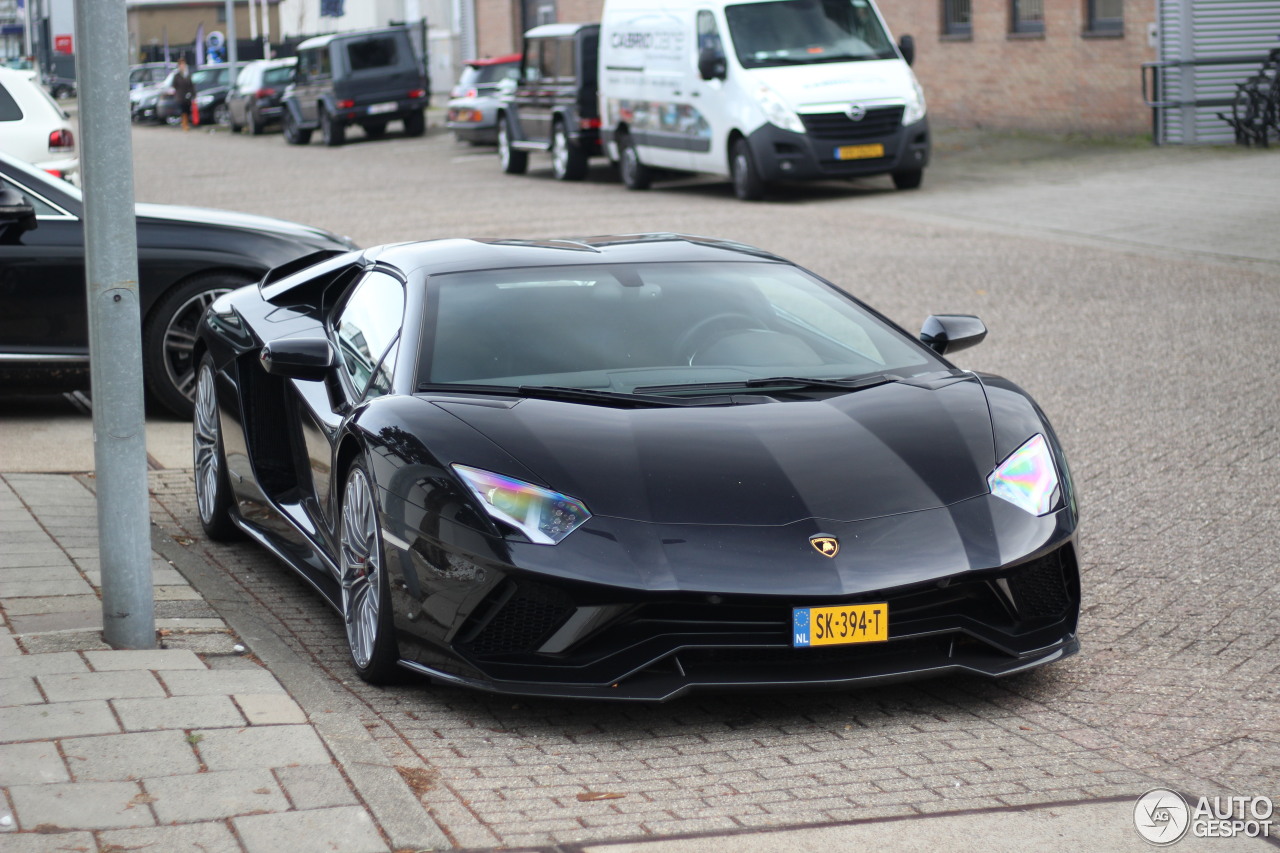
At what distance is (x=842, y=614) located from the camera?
4.29m

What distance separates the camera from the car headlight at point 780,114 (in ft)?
63.5

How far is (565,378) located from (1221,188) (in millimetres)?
14855

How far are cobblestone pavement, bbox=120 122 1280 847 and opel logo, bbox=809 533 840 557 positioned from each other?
48 centimetres

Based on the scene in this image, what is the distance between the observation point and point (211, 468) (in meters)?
6.62

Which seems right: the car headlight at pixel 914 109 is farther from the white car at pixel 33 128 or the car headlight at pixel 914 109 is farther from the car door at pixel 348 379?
the car door at pixel 348 379

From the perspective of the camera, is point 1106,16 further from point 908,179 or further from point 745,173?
point 745,173

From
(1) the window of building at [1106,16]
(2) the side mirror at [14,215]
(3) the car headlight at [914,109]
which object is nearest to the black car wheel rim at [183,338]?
(2) the side mirror at [14,215]

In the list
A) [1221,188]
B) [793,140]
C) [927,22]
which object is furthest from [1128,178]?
[927,22]

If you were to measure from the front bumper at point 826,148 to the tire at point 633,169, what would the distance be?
9.42 ft

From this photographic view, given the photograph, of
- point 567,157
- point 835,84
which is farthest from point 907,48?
point 567,157

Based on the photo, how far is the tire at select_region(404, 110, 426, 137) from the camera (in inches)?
1407

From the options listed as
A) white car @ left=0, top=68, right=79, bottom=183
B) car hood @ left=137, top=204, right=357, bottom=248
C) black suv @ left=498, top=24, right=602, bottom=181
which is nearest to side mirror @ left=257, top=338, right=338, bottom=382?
car hood @ left=137, top=204, right=357, bottom=248

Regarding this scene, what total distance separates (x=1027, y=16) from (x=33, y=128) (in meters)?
16.9

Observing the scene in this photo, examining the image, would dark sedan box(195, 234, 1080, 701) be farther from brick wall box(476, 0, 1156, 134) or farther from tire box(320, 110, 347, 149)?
tire box(320, 110, 347, 149)
